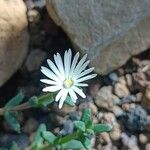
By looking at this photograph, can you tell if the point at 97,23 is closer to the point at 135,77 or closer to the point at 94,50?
the point at 94,50

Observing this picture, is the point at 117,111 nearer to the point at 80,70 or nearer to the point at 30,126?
the point at 30,126

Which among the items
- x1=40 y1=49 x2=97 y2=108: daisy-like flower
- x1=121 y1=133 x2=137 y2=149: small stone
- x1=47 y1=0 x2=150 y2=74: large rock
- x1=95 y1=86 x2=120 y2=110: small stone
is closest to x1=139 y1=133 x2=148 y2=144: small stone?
x1=121 y1=133 x2=137 y2=149: small stone

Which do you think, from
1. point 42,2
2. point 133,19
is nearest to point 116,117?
point 133,19

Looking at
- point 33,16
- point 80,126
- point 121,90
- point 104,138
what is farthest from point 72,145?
point 33,16

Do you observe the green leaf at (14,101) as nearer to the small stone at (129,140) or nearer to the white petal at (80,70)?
the white petal at (80,70)

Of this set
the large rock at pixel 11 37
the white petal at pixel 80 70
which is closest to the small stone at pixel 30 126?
the large rock at pixel 11 37
